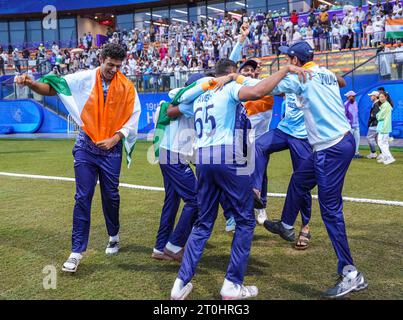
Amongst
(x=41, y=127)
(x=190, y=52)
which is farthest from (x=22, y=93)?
→ (x=190, y=52)

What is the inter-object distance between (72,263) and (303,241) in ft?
8.44

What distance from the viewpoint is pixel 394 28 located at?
18.9 meters

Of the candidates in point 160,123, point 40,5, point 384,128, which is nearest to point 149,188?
point 160,123

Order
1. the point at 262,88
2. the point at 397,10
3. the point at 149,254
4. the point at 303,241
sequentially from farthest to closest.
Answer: the point at 397,10 < the point at 303,241 < the point at 149,254 < the point at 262,88

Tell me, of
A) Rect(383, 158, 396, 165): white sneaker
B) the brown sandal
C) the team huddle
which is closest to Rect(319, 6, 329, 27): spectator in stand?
Rect(383, 158, 396, 165): white sneaker

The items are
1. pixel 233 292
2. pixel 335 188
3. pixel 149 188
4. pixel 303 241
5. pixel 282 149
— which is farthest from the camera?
pixel 149 188

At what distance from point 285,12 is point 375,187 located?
24.3m

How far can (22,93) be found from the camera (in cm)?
2591

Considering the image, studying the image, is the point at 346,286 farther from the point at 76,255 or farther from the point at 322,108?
the point at 76,255

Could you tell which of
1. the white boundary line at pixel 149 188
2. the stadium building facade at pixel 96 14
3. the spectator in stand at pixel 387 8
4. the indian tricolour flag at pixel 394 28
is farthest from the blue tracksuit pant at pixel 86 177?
the stadium building facade at pixel 96 14

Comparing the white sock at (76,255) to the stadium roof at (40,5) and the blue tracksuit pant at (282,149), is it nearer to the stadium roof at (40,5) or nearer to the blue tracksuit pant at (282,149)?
the blue tracksuit pant at (282,149)

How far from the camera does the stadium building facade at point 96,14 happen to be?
33800 millimetres

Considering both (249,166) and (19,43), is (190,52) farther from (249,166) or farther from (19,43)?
(249,166)

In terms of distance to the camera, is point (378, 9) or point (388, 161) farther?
→ point (378, 9)
